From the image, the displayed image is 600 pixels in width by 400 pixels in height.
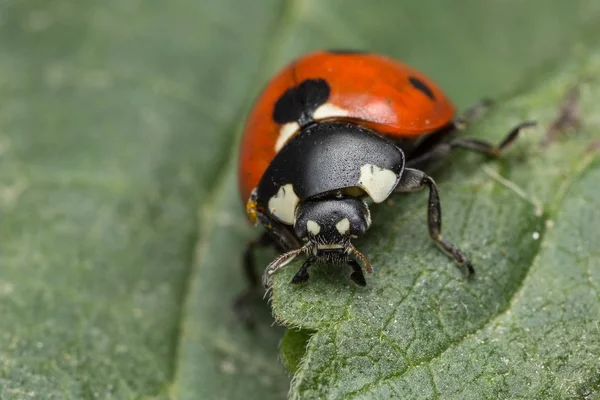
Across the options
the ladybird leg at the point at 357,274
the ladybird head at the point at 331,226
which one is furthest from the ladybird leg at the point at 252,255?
the ladybird leg at the point at 357,274

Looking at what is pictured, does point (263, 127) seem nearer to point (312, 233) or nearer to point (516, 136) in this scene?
point (312, 233)

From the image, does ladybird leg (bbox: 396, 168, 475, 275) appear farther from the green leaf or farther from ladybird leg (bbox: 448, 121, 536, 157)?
ladybird leg (bbox: 448, 121, 536, 157)

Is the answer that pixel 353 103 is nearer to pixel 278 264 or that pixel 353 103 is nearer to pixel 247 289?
pixel 278 264

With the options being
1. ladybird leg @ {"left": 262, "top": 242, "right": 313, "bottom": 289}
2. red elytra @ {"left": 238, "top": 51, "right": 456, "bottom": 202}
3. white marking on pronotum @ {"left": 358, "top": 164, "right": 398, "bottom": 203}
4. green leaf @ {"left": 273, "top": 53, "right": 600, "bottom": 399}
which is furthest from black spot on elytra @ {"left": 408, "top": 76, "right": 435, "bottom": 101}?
ladybird leg @ {"left": 262, "top": 242, "right": 313, "bottom": 289}

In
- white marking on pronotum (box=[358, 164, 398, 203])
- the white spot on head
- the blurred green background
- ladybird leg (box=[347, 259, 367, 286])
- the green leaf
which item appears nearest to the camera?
the green leaf

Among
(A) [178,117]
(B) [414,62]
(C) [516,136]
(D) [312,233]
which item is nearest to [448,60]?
(B) [414,62]

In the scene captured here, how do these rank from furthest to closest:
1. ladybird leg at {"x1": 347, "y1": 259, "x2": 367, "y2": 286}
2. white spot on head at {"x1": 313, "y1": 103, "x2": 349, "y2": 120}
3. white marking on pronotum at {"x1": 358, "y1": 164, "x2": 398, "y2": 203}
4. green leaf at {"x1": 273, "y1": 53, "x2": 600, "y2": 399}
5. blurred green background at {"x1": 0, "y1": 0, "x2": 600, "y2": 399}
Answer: blurred green background at {"x1": 0, "y1": 0, "x2": 600, "y2": 399} → white spot on head at {"x1": 313, "y1": 103, "x2": 349, "y2": 120} → white marking on pronotum at {"x1": 358, "y1": 164, "x2": 398, "y2": 203} → ladybird leg at {"x1": 347, "y1": 259, "x2": 367, "y2": 286} → green leaf at {"x1": 273, "y1": 53, "x2": 600, "y2": 399}
